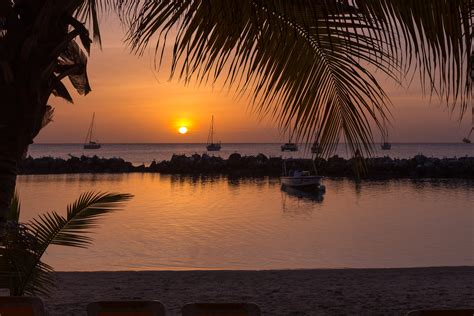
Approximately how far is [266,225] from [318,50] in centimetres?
2765

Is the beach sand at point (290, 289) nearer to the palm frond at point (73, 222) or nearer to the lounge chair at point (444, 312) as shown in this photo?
the palm frond at point (73, 222)

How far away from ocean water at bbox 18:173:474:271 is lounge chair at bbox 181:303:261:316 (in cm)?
1534

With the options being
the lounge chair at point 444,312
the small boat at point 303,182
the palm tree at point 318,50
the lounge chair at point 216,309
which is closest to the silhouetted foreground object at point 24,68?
the palm tree at point 318,50

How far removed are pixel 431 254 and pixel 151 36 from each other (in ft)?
66.6

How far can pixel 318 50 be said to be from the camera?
10.7ft

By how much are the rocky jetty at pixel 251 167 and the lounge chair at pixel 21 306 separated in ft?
190

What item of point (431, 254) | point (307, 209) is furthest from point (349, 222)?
point (431, 254)

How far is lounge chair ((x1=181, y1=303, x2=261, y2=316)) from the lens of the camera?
8.18 ft

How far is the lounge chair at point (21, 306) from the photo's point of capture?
2.54m

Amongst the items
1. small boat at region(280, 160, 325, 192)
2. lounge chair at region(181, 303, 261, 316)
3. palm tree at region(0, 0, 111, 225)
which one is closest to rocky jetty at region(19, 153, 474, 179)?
small boat at region(280, 160, 325, 192)

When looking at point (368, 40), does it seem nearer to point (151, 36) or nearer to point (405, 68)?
point (405, 68)

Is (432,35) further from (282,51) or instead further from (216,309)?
(216,309)

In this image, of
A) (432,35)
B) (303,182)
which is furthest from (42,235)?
(303,182)

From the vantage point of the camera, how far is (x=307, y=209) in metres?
38.7
